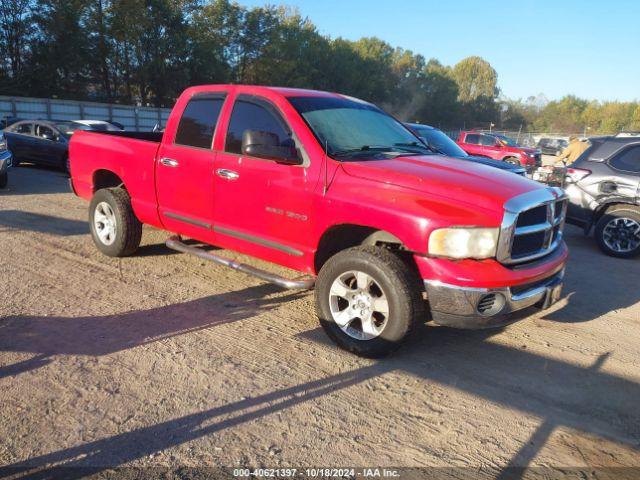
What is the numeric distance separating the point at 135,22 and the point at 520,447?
4597 cm

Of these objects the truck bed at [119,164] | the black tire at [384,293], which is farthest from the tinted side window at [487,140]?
the black tire at [384,293]

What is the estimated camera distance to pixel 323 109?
4512mm

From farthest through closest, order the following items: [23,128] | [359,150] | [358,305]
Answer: [23,128] → [359,150] → [358,305]

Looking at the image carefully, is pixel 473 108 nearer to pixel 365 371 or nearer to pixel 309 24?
pixel 309 24

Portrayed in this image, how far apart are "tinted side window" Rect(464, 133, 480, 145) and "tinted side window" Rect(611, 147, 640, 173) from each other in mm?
14980

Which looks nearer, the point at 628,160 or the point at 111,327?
the point at 111,327

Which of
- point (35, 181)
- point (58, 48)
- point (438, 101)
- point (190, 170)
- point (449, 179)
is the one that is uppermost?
point (438, 101)

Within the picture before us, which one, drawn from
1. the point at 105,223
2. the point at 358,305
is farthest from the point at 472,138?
the point at 358,305

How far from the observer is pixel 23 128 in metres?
14.6

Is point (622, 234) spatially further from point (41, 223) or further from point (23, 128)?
point (23, 128)

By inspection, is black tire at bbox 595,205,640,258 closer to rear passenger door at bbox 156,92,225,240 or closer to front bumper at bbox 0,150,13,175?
rear passenger door at bbox 156,92,225,240

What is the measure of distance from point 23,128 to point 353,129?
13.5 m

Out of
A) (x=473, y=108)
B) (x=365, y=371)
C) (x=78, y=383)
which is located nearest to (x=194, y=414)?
(x=78, y=383)

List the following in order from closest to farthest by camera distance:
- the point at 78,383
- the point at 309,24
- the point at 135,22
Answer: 1. the point at 78,383
2. the point at 135,22
3. the point at 309,24
